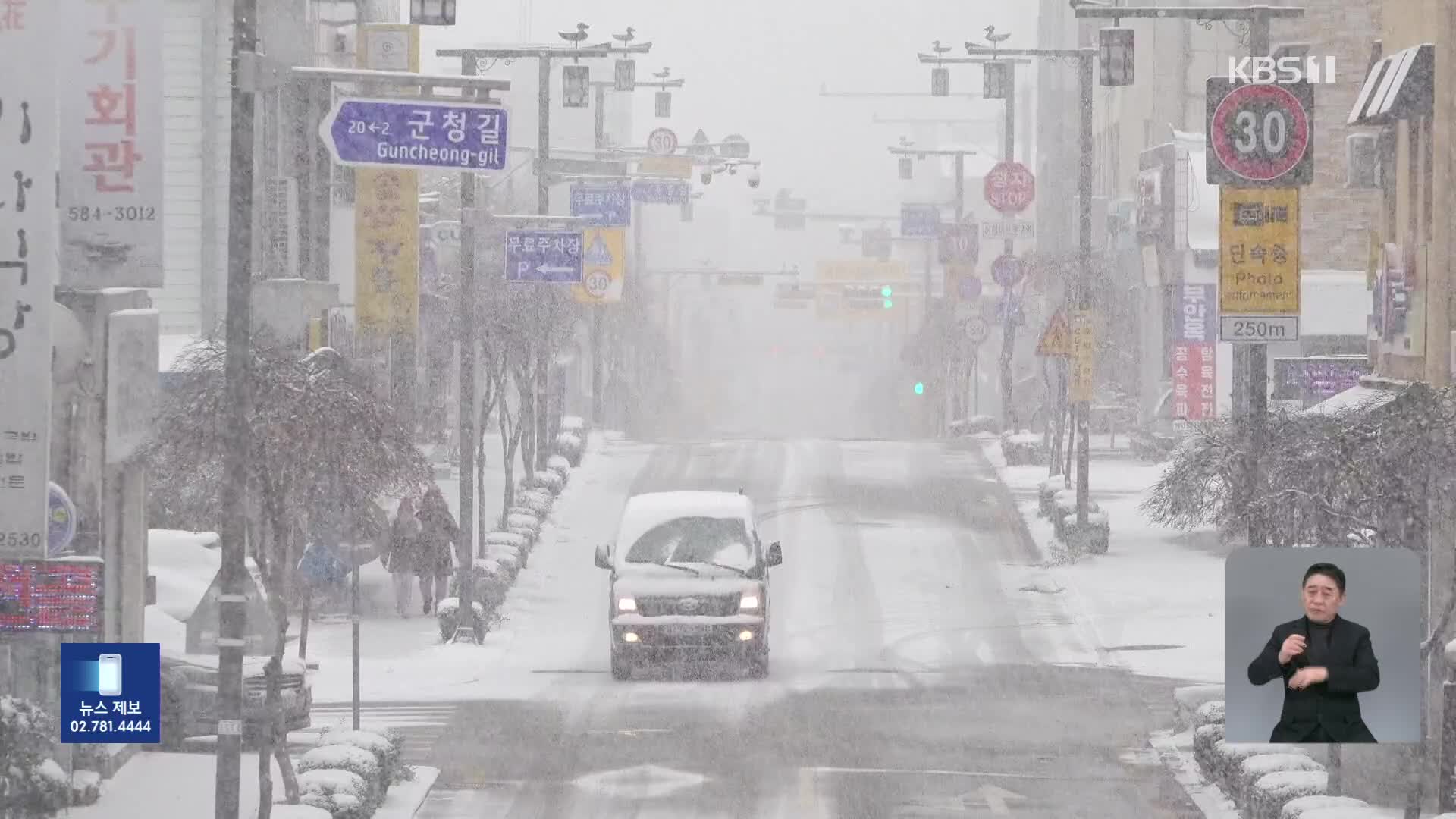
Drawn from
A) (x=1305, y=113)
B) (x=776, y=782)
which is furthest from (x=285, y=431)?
(x=1305, y=113)

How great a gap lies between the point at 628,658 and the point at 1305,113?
32.5 feet

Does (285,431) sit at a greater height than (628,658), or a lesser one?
greater

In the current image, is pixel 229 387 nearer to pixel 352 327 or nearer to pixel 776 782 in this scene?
pixel 776 782

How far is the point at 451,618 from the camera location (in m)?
26.1

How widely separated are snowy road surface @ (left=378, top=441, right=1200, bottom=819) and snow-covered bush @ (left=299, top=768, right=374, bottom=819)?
4.30 feet

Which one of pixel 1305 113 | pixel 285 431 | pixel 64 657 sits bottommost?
pixel 64 657

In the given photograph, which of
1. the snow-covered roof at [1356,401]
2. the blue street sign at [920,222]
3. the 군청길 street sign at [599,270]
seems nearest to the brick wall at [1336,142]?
the 군청길 street sign at [599,270]

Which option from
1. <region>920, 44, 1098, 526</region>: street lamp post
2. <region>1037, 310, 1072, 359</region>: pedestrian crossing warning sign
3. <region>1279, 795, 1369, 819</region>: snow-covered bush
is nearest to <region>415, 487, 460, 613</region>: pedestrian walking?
<region>920, 44, 1098, 526</region>: street lamp post

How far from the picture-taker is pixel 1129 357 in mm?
56094

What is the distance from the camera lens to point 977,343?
52562 mm

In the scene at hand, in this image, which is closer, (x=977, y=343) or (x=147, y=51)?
(x=147, y=51)

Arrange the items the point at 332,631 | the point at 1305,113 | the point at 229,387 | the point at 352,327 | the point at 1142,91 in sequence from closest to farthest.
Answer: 1. the point at 229,387
2. the point at 1305,113
3. the point at 332,631
4. the point at 352,327
5. the point at 1142,91

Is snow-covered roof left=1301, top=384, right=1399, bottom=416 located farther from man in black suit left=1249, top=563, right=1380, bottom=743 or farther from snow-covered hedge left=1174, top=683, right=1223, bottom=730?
man in black suit left=1249, top=563, right=1380, bottom=743

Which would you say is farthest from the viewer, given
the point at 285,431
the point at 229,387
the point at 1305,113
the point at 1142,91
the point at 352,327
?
the point at 1142,91
